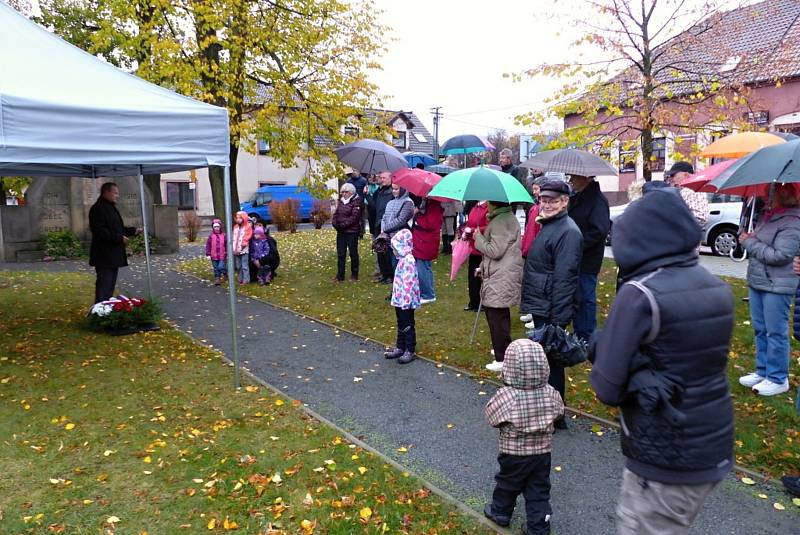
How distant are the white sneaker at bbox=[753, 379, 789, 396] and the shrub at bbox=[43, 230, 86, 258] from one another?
52.0 ft

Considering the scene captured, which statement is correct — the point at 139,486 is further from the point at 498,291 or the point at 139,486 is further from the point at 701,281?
the point at 701,281

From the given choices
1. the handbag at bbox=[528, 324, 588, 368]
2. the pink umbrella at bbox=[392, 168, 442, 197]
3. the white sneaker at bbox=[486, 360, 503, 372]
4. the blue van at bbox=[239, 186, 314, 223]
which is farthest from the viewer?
the blue van at bbox=[239, 186, 314, 223]

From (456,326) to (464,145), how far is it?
744cm

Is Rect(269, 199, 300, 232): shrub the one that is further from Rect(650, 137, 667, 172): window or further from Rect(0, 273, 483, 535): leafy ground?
Rect(0, 273, 483, 535): leafy ground

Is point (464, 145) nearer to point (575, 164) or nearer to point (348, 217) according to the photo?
point (348, 217)

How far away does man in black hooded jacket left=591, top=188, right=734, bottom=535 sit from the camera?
6.84 feet

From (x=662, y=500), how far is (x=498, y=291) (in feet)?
10.0

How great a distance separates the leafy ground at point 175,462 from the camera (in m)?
3.36

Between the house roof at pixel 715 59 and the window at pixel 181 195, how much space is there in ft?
110

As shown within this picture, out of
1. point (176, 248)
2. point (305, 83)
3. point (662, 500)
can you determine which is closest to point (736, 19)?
point (305, 83)

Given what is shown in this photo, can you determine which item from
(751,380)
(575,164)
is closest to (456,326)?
(575,164)

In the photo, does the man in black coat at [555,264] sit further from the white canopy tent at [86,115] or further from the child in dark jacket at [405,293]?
the white canopy tent at [86,115]

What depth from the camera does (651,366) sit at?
2.14m

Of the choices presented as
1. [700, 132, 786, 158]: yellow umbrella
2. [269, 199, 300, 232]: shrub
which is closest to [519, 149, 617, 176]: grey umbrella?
[700, 132, 786, 158]: yellow umbrella
